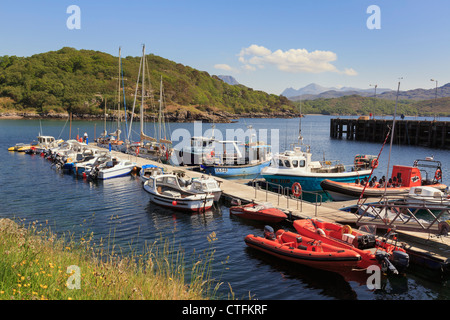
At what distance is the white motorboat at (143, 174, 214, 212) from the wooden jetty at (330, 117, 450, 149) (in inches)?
1940

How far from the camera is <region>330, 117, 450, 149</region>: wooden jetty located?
2911 inches

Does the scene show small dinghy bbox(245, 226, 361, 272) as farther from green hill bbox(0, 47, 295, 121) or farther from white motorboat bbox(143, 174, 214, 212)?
green hill bbox(0, 47, 295, 121)

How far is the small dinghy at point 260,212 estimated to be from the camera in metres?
21.0

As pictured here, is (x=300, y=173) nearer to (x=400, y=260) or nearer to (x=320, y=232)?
(x=320, y=232)

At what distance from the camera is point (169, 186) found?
2652 centimetres

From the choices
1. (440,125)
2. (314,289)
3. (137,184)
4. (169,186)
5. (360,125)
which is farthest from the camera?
(360,125)

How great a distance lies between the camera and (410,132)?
80688mm

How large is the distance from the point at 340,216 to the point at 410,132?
7052 cm

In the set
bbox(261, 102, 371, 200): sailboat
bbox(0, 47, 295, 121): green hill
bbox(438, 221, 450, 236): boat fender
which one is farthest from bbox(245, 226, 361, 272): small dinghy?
bbox(0, 47, 295, 121): green hill

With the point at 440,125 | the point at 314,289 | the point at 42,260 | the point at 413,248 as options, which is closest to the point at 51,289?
the point at 42,260

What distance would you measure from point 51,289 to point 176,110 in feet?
557

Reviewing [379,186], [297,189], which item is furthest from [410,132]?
[297,189]

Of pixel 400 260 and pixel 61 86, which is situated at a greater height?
pixel 61 86
